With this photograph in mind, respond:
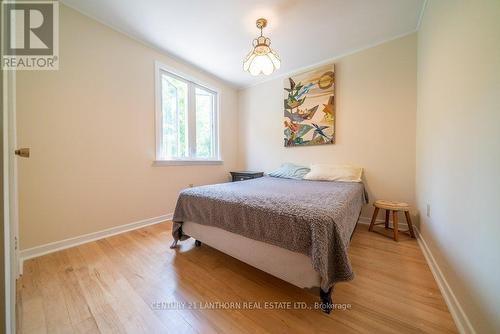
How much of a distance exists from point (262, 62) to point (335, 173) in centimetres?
175

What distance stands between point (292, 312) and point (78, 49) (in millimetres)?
3060

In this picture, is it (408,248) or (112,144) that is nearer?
(408,248)

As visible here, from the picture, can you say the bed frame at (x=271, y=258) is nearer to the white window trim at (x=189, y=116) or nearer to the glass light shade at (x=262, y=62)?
the white window trim at (x=189, y=116)

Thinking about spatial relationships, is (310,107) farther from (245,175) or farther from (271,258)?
(271,258)

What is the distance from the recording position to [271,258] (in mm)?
1231

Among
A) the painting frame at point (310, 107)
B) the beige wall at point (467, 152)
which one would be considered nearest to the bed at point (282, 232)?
the beige wall at point (467, 152)

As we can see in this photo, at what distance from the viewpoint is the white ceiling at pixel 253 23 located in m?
1.82

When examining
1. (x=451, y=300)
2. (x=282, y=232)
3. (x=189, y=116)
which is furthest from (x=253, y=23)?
(x=451, y=300)

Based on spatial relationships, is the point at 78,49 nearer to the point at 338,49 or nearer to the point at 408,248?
the point at 338,49

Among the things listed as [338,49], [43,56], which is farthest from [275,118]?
[43,56]

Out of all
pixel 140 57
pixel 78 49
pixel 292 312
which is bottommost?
pixel 292 312

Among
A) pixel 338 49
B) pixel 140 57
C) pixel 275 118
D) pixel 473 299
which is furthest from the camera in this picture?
pixel 275 118

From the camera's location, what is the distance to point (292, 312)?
107 cm

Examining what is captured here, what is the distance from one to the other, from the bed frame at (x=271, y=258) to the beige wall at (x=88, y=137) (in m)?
1.26
